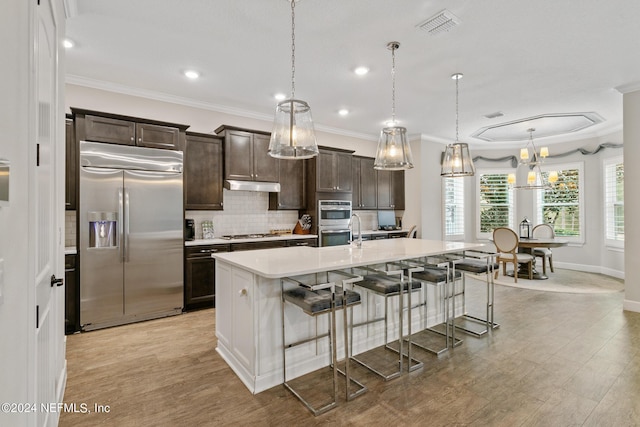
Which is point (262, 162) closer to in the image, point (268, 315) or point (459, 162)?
point (459, 162)

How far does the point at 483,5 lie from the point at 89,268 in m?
4.64

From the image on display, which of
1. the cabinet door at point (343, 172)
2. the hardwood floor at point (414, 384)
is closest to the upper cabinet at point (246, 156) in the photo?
→ the cabinet door at point (343, 172)

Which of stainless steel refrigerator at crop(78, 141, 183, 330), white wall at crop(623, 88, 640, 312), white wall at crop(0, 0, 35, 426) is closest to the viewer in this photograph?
white wall at crop(0, 0, 35, 426)

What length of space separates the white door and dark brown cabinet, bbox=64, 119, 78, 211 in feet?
5.46

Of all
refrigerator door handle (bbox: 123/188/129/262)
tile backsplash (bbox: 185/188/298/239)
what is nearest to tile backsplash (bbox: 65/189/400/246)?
tile backsplash (bbox: 185/188/298/239)

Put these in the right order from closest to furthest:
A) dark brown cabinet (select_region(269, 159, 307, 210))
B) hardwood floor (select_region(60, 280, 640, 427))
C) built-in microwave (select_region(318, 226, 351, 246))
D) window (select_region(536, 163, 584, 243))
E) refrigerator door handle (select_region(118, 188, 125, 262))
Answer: hardwood floor (select_region(60, 280, 640, 427)) → refrigerator door handle (select_region(118, 188, 125, 262)) → dark brown cabinet (select_region(269, 159, 307, 210)) → built-in microwave (select_region(318, 226, 351, 246)) → window (select_region(536, 163, 584, 243))

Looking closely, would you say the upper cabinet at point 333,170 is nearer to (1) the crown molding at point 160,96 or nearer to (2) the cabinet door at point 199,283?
(1) the crown molding at point 160,96

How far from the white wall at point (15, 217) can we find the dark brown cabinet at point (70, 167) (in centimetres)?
296

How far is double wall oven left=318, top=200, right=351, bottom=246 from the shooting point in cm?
560

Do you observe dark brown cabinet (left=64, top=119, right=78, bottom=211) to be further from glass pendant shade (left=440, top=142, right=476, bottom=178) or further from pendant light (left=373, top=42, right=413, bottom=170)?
glass pendant shade (left=440, top=142, right=476, bottom=178)

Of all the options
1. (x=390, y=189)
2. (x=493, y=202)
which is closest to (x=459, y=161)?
(x=390, y=189)

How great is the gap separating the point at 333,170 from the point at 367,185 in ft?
3.63

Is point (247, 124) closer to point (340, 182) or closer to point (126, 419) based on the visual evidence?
point (340, 182)

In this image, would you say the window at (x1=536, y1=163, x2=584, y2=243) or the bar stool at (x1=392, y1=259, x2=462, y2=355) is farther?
the window at (x1=536, y1=163, x2=584, y2=243)
